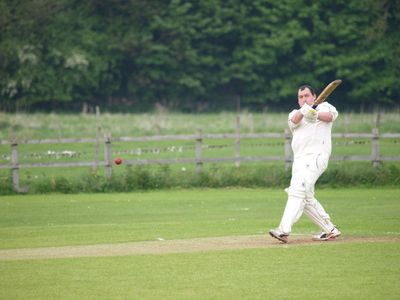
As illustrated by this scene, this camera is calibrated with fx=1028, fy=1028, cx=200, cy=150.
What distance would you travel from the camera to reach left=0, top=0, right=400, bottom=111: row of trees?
2516 inches

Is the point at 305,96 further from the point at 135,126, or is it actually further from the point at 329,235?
the point at 135,126

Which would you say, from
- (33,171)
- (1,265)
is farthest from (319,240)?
(33,171)

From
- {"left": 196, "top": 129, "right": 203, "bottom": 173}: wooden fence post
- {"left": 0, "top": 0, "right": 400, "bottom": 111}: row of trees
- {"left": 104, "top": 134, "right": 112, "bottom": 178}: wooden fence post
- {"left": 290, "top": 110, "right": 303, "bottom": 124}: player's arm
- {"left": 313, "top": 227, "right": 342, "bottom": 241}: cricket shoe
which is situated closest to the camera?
{"left": 290, "top": 110, "right": 303, "bottom": 124}: player's arm

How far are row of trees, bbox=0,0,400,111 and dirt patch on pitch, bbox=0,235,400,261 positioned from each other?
1874 inches

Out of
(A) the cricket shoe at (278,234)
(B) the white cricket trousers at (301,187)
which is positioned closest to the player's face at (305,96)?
(B) the white cricket trousers at (301,187)

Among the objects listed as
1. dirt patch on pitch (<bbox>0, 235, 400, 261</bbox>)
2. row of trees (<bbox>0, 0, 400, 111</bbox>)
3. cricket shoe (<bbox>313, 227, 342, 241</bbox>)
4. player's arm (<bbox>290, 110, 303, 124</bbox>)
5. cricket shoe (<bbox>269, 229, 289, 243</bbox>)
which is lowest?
dirt patch on pitch (<bbox>0, 235, 400, 261</bbox>)

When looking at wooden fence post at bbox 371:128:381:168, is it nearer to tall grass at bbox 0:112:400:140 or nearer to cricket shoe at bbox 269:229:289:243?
tall grass at bbox 0:112:400:140

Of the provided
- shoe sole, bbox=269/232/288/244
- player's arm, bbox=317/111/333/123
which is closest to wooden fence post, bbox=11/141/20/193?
shoe sole, bbox=269/232/288/244

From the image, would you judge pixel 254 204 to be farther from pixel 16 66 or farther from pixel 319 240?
pixel 16 66

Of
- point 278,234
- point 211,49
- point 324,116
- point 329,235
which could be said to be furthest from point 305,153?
point 211,49

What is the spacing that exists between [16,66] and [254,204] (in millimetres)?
40256

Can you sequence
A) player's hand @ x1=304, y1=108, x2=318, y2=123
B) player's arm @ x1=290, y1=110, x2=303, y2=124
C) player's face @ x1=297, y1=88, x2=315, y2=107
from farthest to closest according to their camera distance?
player's face @ x1=297, y1=88, x2=315, y2=107 < player's arm @ x1=290, y1=110, x2=303, y2=124 < player's hand @ x1=304, y1=108, x2=318, y2=123

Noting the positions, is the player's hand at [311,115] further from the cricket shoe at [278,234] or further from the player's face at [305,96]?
the cricket shoe at [278,234]

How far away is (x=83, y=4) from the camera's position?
67375 millimetres
